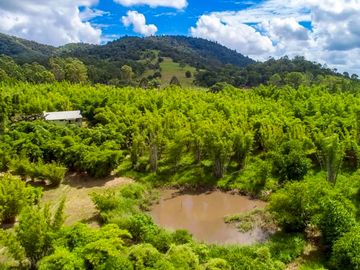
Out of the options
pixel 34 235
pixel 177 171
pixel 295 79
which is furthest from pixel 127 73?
pixel 34 235

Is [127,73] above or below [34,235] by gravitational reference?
above

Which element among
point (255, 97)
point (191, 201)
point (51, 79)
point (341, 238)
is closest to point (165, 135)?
point (191, 201)

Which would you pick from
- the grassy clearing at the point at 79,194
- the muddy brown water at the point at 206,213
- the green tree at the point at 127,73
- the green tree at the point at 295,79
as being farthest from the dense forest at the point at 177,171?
the green tree at the point at 127,73

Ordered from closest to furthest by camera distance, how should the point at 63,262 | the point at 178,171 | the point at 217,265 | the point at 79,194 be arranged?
the point at 63,262
the point at 217,265
the point at 79,194
the point at 178,171

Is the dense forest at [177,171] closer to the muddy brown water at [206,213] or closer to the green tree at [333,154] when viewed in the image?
the green tree at [333,154]

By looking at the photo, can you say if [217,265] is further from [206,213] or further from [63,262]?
[206,213]
